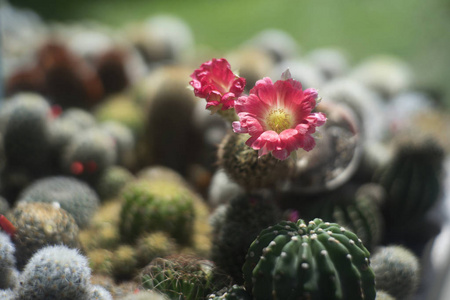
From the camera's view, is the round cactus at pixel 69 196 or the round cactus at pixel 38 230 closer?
the round cactus at pixel 38 230

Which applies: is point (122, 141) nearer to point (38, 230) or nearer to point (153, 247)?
point (153, 247)

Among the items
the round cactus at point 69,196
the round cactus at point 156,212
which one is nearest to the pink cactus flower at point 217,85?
the round cactus at point 156,212

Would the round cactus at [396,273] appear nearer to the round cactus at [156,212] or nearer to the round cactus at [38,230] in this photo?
the round cactus at [156,212]

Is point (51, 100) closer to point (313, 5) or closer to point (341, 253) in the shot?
point (341, 253)

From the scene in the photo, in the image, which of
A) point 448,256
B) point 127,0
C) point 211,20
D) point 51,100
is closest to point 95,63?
point 51,100

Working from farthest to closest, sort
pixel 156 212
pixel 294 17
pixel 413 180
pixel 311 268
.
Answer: pixel 294 17
pixel 413 180
pixel 156 212
pixel 311 268

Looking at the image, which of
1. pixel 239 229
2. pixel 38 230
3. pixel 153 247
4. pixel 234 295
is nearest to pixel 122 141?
pixel 153 247
